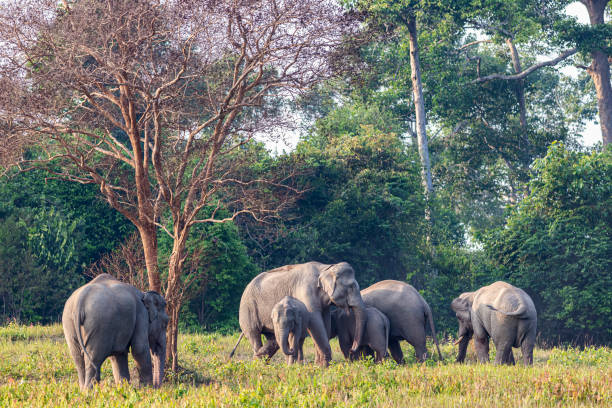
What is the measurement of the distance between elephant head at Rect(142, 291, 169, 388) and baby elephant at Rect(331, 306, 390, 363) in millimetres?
4159

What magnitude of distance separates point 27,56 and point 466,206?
35369mm

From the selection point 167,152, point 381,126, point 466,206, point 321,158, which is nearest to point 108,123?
point 167,152

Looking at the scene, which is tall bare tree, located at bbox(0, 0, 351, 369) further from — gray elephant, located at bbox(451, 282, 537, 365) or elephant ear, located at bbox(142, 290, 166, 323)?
gray elephant, located at bbox(451, 282, 537, 365)

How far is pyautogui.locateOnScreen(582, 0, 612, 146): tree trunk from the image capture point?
115 ft

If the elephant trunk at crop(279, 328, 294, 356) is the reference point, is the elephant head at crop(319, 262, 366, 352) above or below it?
above

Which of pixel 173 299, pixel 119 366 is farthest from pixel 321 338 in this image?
pixel 119 366

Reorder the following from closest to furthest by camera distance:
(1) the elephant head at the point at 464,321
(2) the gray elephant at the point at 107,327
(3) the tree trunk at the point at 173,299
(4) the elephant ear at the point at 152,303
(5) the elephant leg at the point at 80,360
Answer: (2) the gray elephant at the point at 107,327
(5) the elephant leg at the point at 80,360
(4) the elephant ear at the point at 152,303
(3) the tree trunk at the point at 173,299
(1) the elephant head at the point at 464,321

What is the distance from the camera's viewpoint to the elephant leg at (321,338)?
14.5 meters

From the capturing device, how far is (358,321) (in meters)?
14.8

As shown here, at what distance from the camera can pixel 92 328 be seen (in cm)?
1084

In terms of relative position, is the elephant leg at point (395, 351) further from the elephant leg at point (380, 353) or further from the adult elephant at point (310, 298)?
the adult elephant at point (310, 298)

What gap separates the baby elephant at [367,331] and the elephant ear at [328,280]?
635 mm

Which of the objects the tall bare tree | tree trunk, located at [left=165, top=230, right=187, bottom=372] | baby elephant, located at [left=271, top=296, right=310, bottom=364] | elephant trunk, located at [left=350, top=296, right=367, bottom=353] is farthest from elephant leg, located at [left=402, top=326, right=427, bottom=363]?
tree trunk, located at [left=165, top=230, right=187, bottom=372]

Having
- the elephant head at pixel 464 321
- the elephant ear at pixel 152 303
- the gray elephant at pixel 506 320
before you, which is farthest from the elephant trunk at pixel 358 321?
the elephant ear at pixel 152 303
